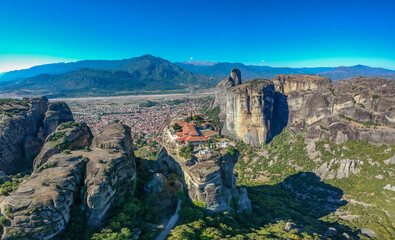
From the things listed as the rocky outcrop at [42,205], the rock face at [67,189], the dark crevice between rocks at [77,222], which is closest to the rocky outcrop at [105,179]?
the rock face at [67,189]

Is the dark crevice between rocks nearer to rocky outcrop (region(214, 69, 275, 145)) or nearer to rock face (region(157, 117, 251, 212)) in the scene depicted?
rock face (region(157, 117, 251, 212))

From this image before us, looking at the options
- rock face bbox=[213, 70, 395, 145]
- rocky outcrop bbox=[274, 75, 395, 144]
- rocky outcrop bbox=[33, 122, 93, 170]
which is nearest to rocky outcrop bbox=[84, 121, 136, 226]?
rocky outcrop bbox=[33, 122, 93, 170]

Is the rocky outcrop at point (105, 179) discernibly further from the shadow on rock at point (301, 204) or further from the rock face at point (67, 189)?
the shadow on rock at point (301, 204)

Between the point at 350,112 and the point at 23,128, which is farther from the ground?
the point at 23,128

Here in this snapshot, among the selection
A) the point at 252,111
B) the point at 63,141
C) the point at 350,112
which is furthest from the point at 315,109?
the point at 63,141

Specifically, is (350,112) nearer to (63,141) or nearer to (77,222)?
(77,222)

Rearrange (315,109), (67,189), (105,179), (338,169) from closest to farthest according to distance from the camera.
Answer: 1. (67,189)
2. (105,179)
3. (338,169)
4. (315,109)
